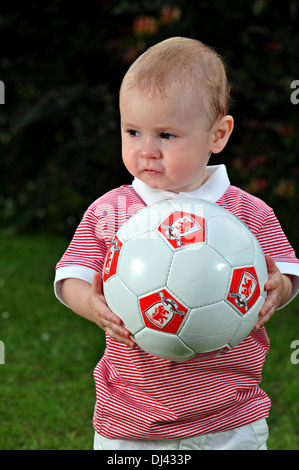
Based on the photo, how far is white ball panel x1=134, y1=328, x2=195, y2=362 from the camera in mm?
1983

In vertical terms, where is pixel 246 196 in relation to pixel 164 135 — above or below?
below

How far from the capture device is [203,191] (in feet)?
7.59

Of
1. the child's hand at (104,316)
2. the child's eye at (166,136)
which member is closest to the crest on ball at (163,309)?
the child's hand at (104,316)

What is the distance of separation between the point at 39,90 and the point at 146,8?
170 cm

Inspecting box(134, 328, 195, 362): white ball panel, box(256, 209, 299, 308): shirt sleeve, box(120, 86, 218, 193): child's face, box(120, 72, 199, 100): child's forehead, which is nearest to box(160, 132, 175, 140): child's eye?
box(120, 86, 218, 193): child's face

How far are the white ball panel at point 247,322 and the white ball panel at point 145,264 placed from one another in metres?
0.28

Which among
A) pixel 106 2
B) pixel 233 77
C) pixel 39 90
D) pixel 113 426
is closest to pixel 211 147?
pixel 113 426

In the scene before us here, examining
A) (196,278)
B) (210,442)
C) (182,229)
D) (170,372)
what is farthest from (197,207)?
(210,442)

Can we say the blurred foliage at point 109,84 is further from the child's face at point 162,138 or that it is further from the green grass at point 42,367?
the child's face at point 162,138

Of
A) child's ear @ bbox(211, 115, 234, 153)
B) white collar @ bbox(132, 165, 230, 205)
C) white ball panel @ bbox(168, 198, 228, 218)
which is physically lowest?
white collar @ bbox(132, 165, 230, 205)

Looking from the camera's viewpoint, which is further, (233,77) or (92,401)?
(233,77)

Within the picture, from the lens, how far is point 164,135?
211 cm

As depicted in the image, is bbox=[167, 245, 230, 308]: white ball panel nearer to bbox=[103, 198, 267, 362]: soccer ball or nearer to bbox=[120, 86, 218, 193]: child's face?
bbox=[103, 198, 267, 362]: soccer ball

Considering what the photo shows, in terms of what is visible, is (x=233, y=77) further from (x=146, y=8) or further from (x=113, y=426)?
(x=113, y=426)
